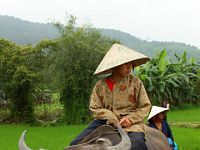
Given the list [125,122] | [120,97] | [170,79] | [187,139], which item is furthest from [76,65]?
[125,122]

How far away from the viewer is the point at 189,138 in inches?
417

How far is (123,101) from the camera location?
4.02 m

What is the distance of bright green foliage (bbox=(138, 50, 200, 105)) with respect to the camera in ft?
59.6

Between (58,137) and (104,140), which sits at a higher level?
(104,140)

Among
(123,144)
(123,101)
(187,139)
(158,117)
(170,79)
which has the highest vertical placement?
(123,101)

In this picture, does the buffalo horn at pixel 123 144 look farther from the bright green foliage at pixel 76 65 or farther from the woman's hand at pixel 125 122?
the bright green foliage at pixel 76 65

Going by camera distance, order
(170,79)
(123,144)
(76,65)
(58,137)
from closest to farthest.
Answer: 1. (123,144)
2. (58,137)
3. (76,65)
4. (170,79)

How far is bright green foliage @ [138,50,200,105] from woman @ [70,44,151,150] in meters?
13.5

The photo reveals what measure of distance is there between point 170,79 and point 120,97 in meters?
14.8

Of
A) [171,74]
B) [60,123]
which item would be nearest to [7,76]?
[60,123]

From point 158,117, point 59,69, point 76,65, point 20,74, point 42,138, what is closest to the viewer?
point 158,117

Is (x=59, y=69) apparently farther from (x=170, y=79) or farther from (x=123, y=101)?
(x=123, y=101)

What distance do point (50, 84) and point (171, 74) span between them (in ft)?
19.8

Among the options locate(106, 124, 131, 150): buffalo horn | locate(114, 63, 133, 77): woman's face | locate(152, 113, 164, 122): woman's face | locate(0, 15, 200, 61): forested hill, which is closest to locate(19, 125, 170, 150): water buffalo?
locate(106, 124, 131, 150): buffalo horn
